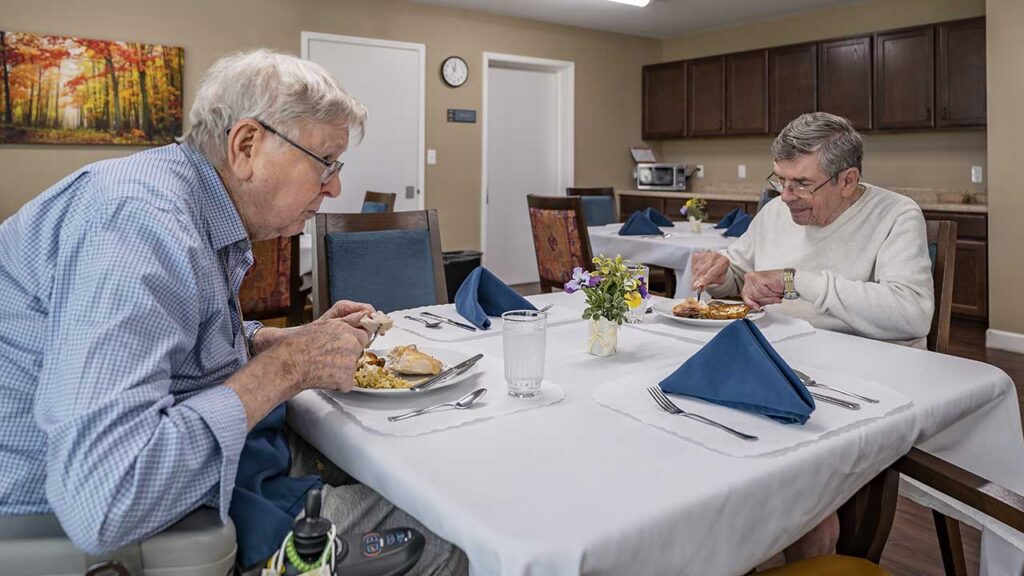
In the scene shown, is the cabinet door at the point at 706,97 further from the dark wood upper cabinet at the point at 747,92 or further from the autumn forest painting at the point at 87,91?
the autumn forest painting at the point at 87,91

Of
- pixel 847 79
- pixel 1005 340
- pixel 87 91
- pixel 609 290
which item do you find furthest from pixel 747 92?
pixel 609 290

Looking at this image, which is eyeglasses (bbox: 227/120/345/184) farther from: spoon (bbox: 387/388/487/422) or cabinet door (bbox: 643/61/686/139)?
cabinet door (bbox: 643/61/686/139)

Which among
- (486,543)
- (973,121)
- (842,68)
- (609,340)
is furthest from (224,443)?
(842,68)

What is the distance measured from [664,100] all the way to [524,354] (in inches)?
263

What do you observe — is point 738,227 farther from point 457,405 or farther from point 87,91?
point 87,91

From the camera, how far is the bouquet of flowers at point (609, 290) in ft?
4.60

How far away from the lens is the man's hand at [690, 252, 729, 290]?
201 centimetres

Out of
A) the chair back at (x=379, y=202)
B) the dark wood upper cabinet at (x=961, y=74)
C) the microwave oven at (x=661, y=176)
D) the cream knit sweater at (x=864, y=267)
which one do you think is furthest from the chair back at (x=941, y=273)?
the microwave oven at (x=661, y=176)

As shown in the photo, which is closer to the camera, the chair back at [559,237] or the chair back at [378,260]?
the chair back at [378,260]

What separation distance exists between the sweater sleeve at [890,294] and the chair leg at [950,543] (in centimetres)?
44

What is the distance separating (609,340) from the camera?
1.42 m

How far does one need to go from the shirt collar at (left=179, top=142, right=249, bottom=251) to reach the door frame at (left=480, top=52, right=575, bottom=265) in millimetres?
5508

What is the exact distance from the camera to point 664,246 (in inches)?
144

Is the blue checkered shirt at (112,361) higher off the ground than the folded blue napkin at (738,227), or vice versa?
the folded blue napkin at (738,227)
